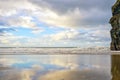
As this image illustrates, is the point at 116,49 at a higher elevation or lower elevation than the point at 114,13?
lower

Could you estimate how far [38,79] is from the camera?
2031 centimetres

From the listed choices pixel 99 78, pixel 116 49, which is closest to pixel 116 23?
pixel 116 49

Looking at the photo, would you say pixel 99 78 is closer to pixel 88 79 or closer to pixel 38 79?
pixel 88 79

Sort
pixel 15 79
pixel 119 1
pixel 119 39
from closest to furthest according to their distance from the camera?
pixel 15 79
pixel 119 39
pixel 119 1

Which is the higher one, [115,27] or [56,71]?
[115,27]

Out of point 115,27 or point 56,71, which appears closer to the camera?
point 56,71

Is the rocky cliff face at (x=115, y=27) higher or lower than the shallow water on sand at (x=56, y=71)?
higher

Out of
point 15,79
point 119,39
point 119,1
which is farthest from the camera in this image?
point 119,1

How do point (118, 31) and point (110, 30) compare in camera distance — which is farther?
point (110, 30)

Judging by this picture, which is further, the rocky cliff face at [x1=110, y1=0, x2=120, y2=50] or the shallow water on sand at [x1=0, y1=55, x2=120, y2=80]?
the rocky cliff face at [x1=110, y1=0, x2=120, y2=50]

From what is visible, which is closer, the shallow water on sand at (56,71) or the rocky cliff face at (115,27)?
the shallow water on sand at (56,71)

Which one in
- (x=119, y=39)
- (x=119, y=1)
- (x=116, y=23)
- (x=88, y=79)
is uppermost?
(x=119, y=1)

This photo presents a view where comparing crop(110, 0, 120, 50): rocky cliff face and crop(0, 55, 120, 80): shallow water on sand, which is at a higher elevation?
crop(110, 0, 120, 50): rocky cliff face

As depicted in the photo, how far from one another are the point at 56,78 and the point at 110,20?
63230 millimetres
